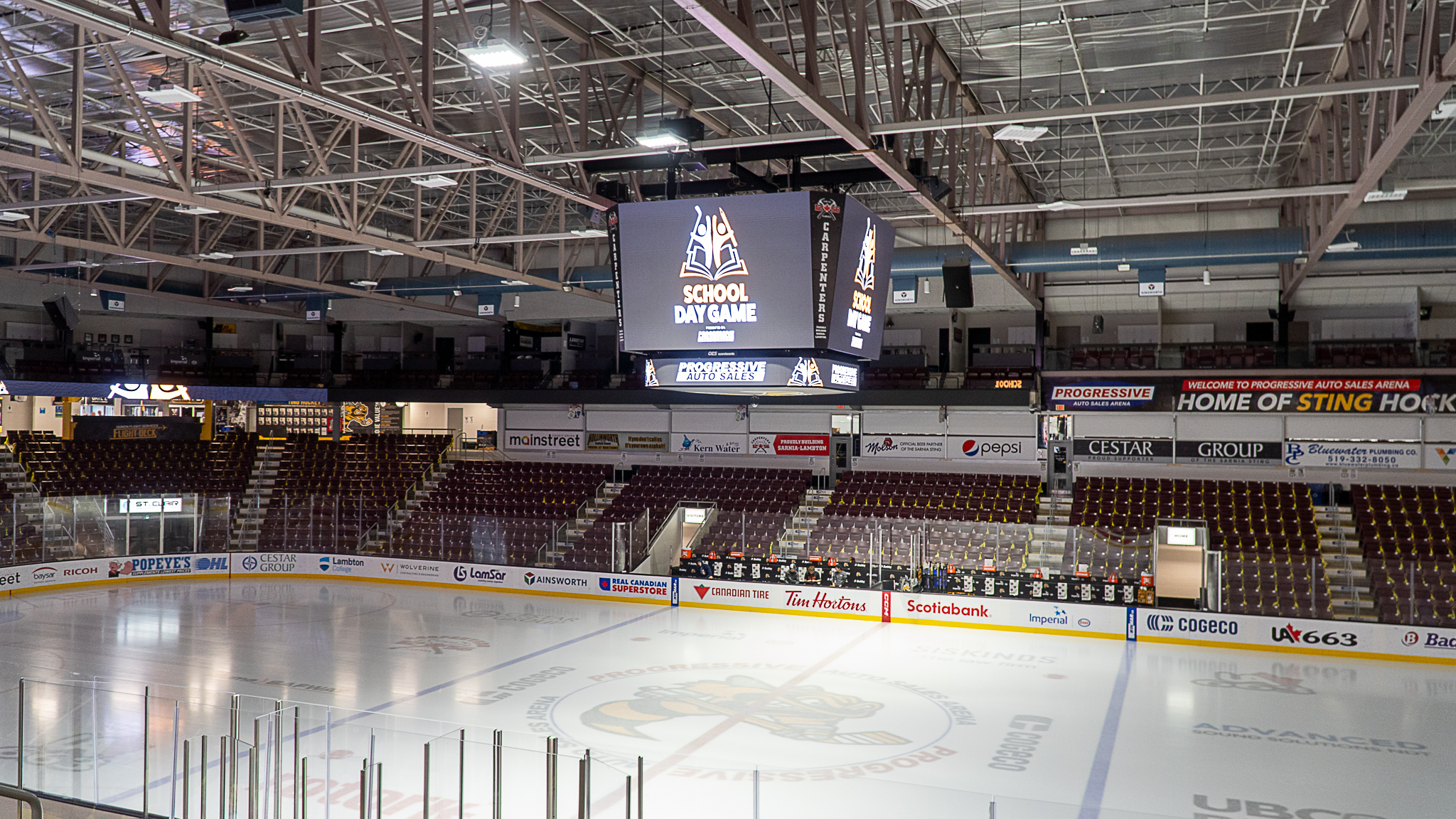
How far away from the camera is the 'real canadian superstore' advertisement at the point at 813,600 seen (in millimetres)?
17969

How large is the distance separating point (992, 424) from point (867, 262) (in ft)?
53.2

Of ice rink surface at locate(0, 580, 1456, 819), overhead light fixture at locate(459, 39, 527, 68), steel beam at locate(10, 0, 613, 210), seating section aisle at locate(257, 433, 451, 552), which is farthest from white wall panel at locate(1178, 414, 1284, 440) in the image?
overhead light fixture at locate(459, 39, 527, 68)

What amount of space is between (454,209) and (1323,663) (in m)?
22.7

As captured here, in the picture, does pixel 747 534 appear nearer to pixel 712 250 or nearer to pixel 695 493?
pixel 695 493

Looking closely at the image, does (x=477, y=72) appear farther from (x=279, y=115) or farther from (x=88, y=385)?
(x=88, y=385)

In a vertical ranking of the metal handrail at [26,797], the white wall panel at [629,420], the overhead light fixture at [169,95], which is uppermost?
the overhead light fixture at [169,95]

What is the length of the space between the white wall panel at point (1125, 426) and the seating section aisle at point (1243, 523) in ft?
4.36

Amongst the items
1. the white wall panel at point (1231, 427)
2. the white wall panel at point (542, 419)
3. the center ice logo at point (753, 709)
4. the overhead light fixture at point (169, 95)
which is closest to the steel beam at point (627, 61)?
the overhead light fixture at point (169, 95)

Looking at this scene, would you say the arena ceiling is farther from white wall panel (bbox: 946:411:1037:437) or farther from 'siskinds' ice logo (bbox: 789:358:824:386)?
white wall panel (bbox: 946:411:1037:437)

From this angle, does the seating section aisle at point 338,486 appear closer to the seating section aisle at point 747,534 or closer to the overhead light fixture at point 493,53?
the seating section aisle at point 747,534

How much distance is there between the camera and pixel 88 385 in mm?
28516

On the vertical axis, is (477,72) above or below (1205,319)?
above

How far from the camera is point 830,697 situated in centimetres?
1423

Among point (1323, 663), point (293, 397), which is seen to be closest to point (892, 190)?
point (1323, 663)
